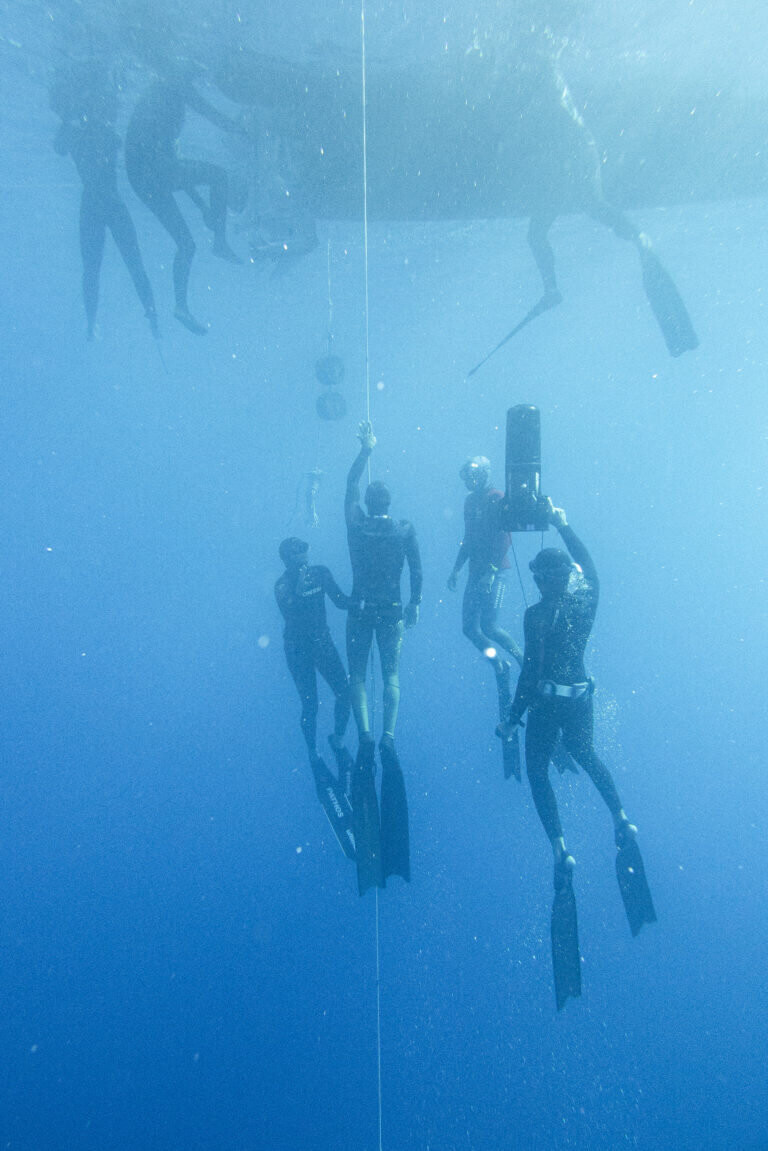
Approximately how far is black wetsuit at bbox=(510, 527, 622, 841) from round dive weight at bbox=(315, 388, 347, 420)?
8860mm

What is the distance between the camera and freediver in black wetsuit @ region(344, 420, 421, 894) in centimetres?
549

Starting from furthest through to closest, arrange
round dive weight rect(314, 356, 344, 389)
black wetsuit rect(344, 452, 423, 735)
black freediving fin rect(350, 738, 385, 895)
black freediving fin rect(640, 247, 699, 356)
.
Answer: round dive weight rect(314, 356, 344, 389) < black freediving fin rect(640, 247, 699, 356) < black wetsuit rect(344, 452, 423, 735) < black freediving fin rect(350, 738, 385, 895)

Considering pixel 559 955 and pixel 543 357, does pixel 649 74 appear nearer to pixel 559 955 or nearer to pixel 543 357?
pixel 559 955

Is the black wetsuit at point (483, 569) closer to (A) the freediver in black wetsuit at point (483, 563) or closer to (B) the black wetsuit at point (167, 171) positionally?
(A) the freediver in black wetsuit at point (483, 563)

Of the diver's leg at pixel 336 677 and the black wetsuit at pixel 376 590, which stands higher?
the black wetsuit at pixel 376 590

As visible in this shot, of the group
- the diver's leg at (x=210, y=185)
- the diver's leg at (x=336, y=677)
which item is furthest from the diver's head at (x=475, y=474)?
the diver's leg at (x=210, y=185)

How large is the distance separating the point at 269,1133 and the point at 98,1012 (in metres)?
5.68

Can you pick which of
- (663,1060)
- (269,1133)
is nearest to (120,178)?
(269,1133)

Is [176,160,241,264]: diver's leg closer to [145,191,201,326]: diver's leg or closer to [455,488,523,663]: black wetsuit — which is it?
[145,191,201,326]: diver's leg

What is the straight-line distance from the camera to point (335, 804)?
22.7 feet

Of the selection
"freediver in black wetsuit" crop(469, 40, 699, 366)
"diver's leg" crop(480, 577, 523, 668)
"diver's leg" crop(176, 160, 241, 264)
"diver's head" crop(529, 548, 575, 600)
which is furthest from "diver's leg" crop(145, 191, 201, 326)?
"diver's head" crop(529, 548, 575, 600)

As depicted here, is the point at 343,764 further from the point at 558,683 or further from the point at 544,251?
the point at 544,251

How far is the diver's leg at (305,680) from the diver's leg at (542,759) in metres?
2.91

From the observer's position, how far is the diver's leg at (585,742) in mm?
4801
